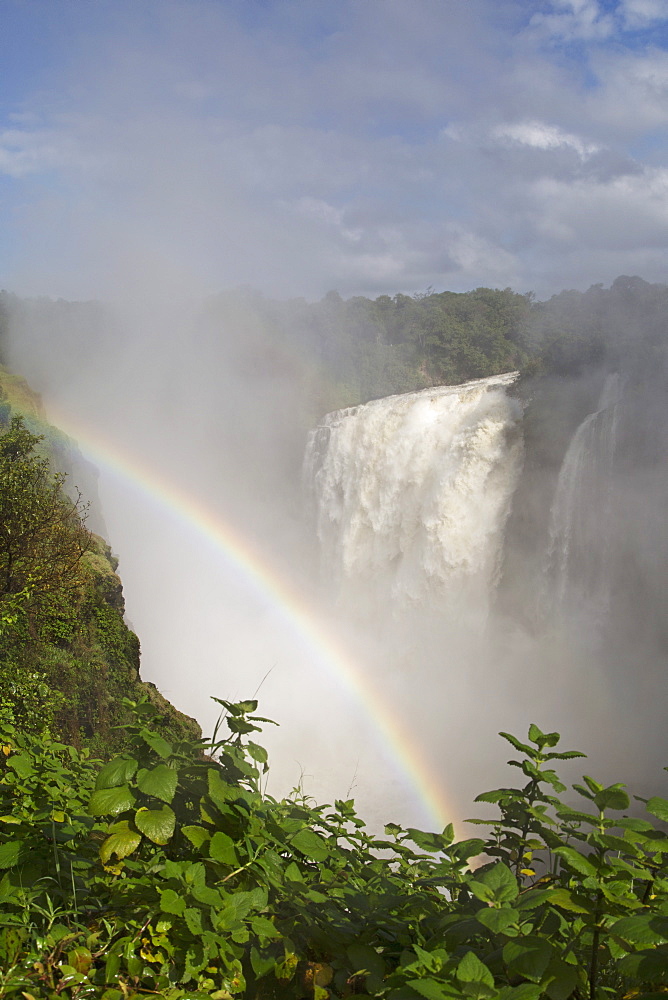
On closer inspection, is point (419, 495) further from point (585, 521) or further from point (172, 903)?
point (172, 903)

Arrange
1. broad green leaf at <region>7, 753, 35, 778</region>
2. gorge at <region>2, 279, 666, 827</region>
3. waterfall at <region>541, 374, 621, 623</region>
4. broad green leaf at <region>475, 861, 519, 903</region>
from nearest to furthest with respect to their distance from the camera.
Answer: broad green leaf at <region>475, 861, 519, 903</region>, broad green leaf at <region>7, 753, 35, 778</region>, gorge at <region>2, 279, 666, 827</region>, waterfall at <region>541, 374, 621, 623</region>

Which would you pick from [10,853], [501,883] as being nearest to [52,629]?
[10,853]

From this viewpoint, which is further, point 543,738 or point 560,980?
point 543,738

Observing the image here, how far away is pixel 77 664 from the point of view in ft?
36.4

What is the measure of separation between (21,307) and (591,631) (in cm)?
5410

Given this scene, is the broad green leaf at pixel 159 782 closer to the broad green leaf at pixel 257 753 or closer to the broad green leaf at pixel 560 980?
the broad green leaf at pixel 257 753

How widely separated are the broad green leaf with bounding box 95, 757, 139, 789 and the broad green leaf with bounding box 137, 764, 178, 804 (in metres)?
0.05

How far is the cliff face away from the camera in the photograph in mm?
8734

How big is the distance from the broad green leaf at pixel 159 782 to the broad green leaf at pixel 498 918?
71cm

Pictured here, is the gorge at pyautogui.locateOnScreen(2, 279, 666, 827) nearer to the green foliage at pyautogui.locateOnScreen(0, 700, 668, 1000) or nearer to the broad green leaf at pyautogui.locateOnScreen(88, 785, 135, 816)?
the green foliage at pyautogui.locateOnScreen(0, 700, 668, 1000)

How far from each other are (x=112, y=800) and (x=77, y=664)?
1032 cm

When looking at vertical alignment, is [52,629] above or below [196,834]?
above

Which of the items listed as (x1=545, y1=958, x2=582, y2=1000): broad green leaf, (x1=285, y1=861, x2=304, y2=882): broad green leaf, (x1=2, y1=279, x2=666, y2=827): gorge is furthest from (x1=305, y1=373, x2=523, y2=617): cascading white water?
(x1=545, y1=958, x2=582, y2=1000): broad green leaf

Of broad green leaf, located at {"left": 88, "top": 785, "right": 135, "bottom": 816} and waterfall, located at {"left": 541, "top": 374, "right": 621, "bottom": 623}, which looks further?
waterfall, located at {"left": 541, "top": 374, "right": 621, "bottom": 623}
